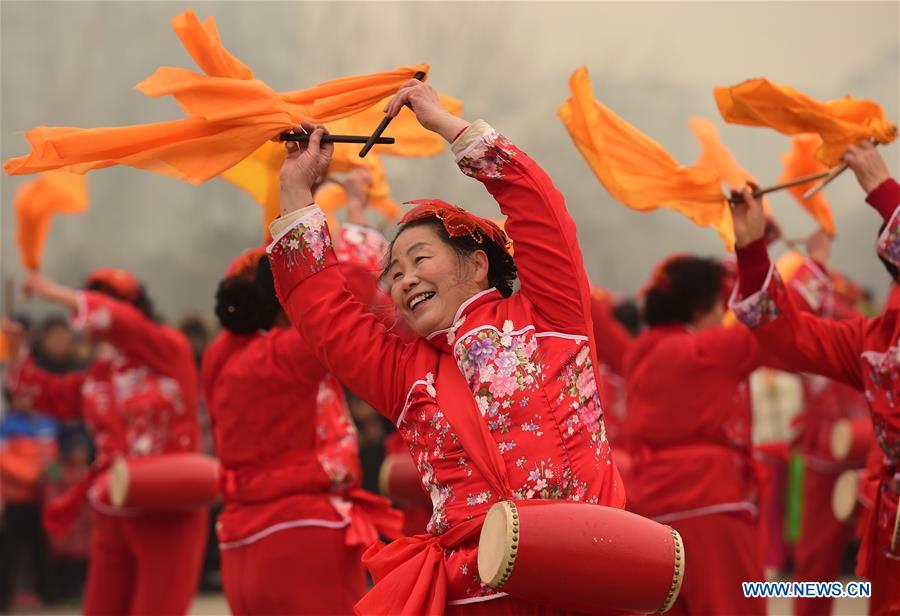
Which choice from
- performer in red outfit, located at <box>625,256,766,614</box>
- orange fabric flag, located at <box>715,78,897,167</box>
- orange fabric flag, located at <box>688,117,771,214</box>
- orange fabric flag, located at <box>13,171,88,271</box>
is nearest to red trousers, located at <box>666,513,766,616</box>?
performer in red outfit, located at <box>625,256,766,614</box>

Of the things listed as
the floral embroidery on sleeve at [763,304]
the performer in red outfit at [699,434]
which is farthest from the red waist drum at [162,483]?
the floral embroidery on sleeve at [763,304]

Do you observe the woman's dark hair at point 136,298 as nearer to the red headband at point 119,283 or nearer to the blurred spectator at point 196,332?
the red headband at point 119,283

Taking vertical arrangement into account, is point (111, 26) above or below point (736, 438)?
above

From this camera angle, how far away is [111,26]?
33.0 ft

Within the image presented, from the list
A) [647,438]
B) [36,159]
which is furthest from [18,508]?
[36,159]

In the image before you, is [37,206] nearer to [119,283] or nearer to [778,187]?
[119,283]

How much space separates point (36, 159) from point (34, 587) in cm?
612

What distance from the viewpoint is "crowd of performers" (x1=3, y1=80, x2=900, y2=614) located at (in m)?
2.55

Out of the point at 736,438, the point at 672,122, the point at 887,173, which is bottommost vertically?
the point at 736,438

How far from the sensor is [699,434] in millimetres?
4668

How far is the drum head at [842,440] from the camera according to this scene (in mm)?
5652

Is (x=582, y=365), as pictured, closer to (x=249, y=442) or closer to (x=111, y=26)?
(x=249, y=442)

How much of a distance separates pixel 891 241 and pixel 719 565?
61.8 inches

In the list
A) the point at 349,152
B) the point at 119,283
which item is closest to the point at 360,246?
the point at 349,152
